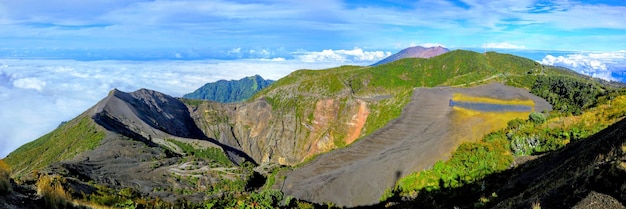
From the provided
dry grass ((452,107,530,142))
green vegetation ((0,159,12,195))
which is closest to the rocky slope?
dry grass ((452,107,530,142))

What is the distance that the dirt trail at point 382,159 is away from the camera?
30.9 metres

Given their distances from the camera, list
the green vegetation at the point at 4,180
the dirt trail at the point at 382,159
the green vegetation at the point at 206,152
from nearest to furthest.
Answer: the green vegetation at the point at 4,180
the dirt trail at the point at 382,159
the green vegetation at the point at 206,152

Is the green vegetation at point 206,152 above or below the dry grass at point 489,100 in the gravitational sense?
below

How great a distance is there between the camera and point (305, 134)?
12094 cm

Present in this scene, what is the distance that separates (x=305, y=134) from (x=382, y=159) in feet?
283

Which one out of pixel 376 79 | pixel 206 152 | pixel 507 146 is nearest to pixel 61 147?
pixel 206 152

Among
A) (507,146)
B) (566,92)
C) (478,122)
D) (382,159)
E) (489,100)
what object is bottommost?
(382,159)

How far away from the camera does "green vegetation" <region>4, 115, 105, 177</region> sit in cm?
6862

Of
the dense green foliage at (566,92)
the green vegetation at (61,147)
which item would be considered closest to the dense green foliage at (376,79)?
the green vegetation at (61,147)

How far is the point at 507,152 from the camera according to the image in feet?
76.5

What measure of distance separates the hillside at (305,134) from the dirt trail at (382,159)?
159mm

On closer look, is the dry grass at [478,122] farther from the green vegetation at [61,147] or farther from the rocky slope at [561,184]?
the green vegetation at [61,147]

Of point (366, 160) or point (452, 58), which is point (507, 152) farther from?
point (452, 58)

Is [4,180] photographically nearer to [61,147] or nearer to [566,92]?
[566,92]
